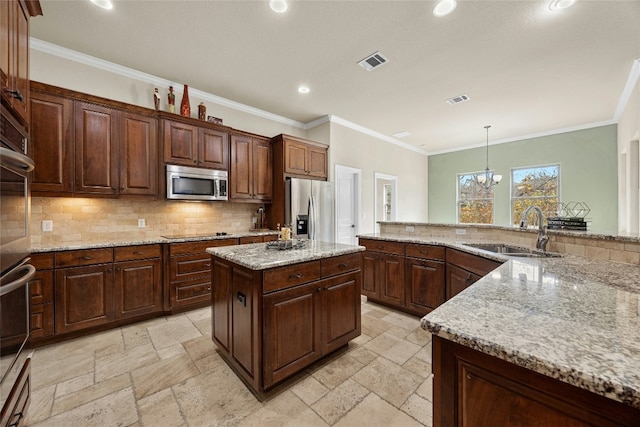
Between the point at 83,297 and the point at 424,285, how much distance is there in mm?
3569

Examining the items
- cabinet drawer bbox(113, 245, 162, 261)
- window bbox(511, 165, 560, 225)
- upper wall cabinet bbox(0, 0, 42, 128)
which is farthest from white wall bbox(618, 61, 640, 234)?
cabinet drawer bbox(113, 245, 162, 261)

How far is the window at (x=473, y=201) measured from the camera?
22.5 ft

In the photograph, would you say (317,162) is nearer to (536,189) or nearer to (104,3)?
(104,3)

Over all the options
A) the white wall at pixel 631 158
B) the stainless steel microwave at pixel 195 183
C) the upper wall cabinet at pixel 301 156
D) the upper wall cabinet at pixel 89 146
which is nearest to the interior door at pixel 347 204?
Answer: the upper wall cabinet at pixel 301 156

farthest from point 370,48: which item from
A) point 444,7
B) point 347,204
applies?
point 347,204

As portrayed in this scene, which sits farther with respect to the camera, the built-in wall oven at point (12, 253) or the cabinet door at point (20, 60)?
the cabinet door at point (20, 60)

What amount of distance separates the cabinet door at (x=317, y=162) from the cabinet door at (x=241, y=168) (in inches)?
40.2

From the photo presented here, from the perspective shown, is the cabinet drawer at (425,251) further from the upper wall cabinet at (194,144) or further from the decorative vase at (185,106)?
the decorative vase at (185,106)

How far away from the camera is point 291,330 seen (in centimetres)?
187

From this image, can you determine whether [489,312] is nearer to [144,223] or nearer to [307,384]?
[307,384]

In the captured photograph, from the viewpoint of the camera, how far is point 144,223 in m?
3.41

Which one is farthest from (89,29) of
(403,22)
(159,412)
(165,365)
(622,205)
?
(622,205)

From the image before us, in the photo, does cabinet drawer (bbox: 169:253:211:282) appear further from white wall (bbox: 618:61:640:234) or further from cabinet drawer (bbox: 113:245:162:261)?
white wall (bbox: 618:61:640:234)

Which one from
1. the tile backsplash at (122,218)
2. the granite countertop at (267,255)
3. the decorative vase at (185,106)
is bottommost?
the granite countertop at (267,255)
